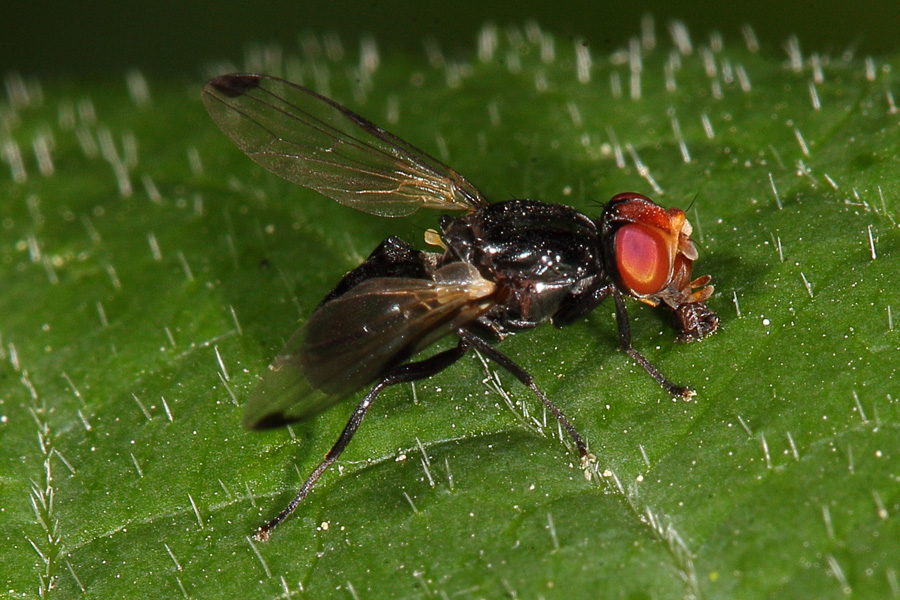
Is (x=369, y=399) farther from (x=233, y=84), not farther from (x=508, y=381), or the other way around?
(x=233, y=84)

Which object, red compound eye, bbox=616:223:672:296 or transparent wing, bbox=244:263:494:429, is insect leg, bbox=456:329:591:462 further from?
red compound eye, bbox=616:223:672:296

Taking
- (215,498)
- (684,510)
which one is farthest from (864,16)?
(215,498)

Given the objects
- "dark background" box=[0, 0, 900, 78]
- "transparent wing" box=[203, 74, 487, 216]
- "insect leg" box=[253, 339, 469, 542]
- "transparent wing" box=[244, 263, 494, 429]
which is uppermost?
"dark background" box=[0, 0, 900, 78]

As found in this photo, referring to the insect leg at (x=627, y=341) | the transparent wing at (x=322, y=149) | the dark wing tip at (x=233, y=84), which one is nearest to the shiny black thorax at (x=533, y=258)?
the insect leg at (x=627, y=341)

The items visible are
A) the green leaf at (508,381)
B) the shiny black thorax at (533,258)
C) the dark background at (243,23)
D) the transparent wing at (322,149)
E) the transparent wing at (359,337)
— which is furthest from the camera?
the dark background at (243,23)

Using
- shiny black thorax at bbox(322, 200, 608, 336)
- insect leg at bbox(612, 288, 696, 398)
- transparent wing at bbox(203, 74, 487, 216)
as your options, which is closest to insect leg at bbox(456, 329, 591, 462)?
shiny black thorax at bbox(322, 200, 608, 336)

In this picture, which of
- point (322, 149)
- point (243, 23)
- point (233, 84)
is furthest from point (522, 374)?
point (243, 23)

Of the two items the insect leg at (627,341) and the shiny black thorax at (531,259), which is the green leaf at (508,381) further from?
the shiny black thorax at (531,259)

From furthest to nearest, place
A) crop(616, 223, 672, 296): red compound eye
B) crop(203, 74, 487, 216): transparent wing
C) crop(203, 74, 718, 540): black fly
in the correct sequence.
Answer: crop(203, 74, 487, 216): transparent wing
crop(616, 223, 672, 296): red compound eye
crop(203, 74, 718, 540): black fly
